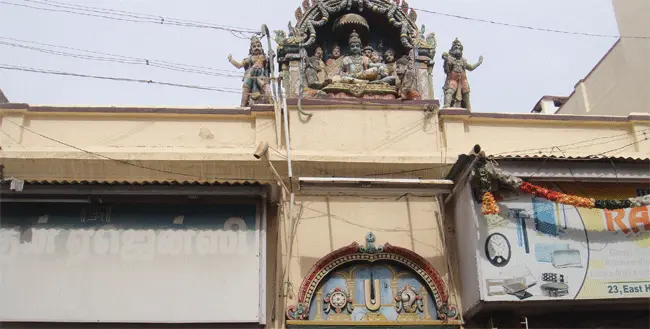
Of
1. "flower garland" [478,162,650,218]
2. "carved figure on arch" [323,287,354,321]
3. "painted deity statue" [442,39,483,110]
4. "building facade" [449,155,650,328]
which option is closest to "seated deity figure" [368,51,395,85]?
"painted deity statue" [442,39,483,110]

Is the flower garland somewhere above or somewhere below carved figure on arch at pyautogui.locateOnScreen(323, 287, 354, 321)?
A: above

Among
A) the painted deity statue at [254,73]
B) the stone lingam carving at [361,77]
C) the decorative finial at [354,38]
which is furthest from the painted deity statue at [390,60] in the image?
the painted deity statue at [254,73]

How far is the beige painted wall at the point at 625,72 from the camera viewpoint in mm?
16734

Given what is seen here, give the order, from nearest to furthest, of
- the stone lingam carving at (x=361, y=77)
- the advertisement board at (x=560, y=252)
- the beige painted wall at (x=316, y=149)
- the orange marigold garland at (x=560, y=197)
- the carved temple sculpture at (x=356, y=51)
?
the advertisement board at (x=560, y=252) → the orange marigold garland at (x=560, y=197) → the beige painted wall at (x=316, y=149) → the stone lingam carving at (x=361, y=77) → the carved temple sculpture at (x=356, y=51)

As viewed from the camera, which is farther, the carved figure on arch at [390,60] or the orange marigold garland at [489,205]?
the carved figure on arch at [390,60]

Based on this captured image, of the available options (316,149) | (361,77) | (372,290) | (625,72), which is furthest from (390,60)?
(625,72)

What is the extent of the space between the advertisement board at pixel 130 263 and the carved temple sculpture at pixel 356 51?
2.95 metres

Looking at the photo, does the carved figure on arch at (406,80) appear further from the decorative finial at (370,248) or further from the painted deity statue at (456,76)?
the decorative finial at (370,248)

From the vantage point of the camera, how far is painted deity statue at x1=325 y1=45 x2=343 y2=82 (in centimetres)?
1322

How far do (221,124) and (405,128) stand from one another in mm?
2793

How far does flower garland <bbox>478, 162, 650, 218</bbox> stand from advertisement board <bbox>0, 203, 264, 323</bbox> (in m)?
3.04

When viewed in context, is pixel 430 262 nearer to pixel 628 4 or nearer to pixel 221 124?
pixel 221 124

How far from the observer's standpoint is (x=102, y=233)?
1056cm

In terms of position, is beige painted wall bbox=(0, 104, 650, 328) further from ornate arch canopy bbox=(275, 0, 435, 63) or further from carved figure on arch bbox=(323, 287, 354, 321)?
ornate arch canopy bbox=(275, 0, 435, 63)
